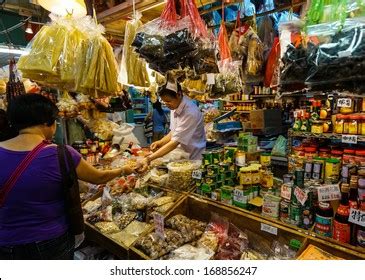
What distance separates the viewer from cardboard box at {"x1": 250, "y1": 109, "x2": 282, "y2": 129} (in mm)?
5832

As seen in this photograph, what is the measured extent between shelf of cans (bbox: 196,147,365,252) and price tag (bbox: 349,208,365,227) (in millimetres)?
28

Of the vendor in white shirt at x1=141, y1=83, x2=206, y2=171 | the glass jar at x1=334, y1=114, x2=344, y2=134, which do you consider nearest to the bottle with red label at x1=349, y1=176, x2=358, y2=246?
the vendor in white shirt at x1=141, y1=83, x2=206, y2=171

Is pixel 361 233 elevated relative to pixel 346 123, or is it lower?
lower

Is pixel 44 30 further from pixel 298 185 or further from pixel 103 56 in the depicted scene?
pixel 298 185

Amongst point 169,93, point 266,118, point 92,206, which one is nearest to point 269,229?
point 92,206

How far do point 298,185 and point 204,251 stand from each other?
0.70 metres

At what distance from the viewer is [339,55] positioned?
0.94 m

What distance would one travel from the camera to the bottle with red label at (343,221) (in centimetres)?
132

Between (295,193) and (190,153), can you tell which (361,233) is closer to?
(295,193)

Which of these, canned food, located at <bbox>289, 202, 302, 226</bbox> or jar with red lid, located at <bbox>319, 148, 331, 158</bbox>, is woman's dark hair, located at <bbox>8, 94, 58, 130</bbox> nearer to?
canned food, located at <bbox>289, 202, 302, 226</bbox>

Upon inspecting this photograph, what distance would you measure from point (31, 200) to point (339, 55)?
1556 millimetres

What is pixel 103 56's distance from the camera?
204 cm

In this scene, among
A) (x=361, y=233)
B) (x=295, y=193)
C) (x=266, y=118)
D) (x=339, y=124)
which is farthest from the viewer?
(x=266, y=118)

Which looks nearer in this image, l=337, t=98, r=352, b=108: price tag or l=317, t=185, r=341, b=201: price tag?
l=317, t=185, r=341, b=201: price tag
